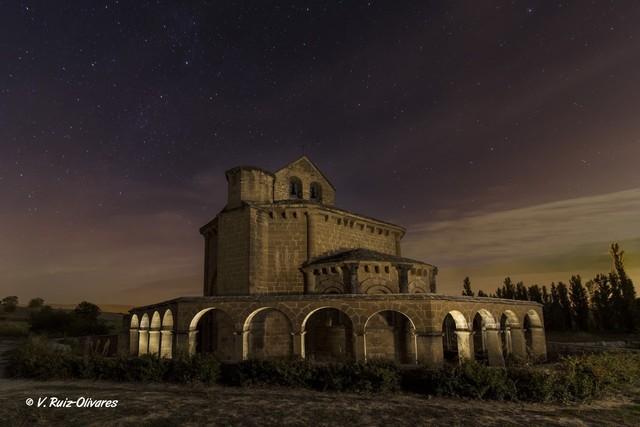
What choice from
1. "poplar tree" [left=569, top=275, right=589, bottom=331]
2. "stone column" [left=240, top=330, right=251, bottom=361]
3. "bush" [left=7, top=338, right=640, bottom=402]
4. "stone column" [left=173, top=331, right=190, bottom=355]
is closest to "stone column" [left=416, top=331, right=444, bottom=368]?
"bush" [left=7, top=338, right=640, bottom=402]

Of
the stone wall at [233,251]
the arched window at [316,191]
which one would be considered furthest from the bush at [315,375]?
the arched window at [316,191]

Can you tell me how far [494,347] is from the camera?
17.8m

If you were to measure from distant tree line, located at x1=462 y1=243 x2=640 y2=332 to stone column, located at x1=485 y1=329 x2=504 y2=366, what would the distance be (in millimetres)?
39249

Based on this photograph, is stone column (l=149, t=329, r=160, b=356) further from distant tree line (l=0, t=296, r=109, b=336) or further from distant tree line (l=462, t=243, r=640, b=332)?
distant tree line (l=462, t=243, r=640, b=332)

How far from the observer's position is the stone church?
16.3m

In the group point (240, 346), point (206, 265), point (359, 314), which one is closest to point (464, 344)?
point (359, 314)

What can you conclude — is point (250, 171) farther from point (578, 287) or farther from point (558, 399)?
point (578, 287)

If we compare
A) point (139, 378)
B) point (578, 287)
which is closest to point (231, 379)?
point (139, 378)

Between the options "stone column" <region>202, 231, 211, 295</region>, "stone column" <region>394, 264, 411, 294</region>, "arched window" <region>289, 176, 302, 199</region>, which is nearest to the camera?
"stone column" <region>394, 264, 411, 294</region>

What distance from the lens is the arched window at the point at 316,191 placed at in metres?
28.6

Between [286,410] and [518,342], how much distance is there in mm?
14705

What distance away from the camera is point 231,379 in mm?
13594

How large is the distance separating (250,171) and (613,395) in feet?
66.0

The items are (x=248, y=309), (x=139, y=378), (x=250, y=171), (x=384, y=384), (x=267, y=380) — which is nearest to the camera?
(x=384, y=384)
